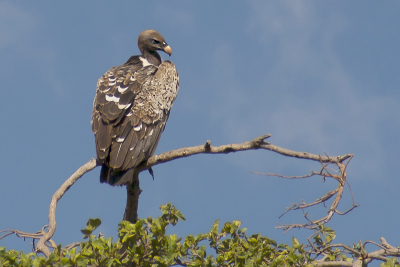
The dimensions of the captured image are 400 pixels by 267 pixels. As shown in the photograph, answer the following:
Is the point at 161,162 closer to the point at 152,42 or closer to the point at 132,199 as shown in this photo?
the point at 132,199

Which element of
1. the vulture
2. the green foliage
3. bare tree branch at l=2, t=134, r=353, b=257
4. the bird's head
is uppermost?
the bird's head

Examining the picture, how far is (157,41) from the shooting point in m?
8.98

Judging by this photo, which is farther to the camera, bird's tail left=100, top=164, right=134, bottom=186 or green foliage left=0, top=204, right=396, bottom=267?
bird's tail left=100, top=164, right=134, bottom=186

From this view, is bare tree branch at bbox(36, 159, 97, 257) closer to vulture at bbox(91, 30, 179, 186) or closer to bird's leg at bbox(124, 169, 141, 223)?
vulture at bbox(91, 30, 179, 186)

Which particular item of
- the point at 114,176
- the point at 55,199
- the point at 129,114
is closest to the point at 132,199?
the point at 114,176

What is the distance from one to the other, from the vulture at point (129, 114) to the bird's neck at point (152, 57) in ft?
2.94

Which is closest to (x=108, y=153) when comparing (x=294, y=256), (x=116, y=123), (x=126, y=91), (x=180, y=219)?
(x=116, y=123)

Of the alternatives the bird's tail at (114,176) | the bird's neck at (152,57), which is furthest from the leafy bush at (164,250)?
the bird's neck at (152,57)

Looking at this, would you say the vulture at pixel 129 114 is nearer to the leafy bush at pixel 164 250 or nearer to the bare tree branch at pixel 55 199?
the bare tree branch at pixel 55 199

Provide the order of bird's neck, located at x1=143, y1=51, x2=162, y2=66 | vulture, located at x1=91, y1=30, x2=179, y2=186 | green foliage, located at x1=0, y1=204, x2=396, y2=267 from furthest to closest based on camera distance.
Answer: bird's neck, located at x1=143, y1=51, x2=162, y2=66 → vulture, located at x1=91, y1=30, x2=179, y2=186 → green foliage, located at x1=0, y1=204, x2=396, y2=267

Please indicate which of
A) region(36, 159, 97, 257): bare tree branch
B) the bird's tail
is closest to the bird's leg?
the bird's tail

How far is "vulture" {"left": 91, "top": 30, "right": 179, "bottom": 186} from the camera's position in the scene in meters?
6.29

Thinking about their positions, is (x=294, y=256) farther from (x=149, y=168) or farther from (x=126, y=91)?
(x=126, y=91)

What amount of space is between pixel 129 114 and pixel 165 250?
2.25m
